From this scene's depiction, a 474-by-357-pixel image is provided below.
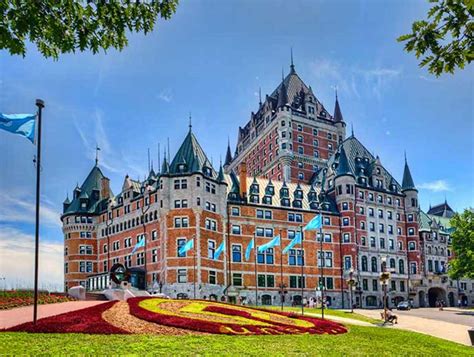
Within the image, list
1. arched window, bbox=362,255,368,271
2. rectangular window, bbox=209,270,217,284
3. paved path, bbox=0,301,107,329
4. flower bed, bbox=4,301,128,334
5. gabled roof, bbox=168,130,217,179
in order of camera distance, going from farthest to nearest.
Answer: arched window, bbox=362,255,368,271 < gabled roof, bbox=168,130,217,179 < rectangular window, bbox=209,270,217,284 < paved path, bbox=0,301,107,329 < flower bed, bbox=4,301,128,334

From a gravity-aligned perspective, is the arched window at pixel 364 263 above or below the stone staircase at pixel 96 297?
above

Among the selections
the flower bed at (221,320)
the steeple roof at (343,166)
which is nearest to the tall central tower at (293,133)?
the steeple roof at (343,166)

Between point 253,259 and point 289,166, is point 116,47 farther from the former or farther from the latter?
point 289,166

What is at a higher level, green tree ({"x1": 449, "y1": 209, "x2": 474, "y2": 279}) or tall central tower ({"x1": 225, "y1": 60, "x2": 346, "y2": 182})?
tall central tower ({"x1": 225, "y1": 60, "x2": 346, "y2": 182})

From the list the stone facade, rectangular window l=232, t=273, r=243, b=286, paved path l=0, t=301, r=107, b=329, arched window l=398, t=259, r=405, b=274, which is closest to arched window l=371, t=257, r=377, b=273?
the stone facade

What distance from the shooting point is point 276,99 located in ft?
368

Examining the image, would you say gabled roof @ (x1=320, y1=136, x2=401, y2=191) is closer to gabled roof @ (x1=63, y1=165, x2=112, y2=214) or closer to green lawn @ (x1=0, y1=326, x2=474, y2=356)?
gabled roof @ (x1=63, y1=165, x2=112, y2=214)

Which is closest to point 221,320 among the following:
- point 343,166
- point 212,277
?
point 212,277

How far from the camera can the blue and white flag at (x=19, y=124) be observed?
1970 cm

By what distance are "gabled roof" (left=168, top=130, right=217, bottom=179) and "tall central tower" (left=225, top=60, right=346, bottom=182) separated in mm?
31315

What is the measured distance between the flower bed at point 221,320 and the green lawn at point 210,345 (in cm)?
193

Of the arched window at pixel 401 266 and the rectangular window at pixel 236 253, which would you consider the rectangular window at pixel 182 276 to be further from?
the arched window at pixel 401 266

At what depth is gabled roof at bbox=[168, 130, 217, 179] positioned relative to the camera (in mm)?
70062

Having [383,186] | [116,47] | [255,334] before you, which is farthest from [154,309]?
[383,186]
